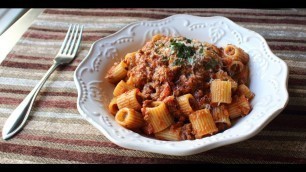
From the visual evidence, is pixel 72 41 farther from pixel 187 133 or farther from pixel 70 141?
pixel 187 133

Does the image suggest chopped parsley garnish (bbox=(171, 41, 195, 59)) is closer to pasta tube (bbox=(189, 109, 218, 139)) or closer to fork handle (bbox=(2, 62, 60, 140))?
pasta tube (bbox=(189, 109, 218, 139))

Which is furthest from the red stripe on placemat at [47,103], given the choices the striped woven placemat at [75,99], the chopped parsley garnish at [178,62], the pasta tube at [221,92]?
the pasta tube at [221,92]

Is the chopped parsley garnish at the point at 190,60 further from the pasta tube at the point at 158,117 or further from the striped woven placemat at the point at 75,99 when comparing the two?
the striped woven placemat at the point at 75,99

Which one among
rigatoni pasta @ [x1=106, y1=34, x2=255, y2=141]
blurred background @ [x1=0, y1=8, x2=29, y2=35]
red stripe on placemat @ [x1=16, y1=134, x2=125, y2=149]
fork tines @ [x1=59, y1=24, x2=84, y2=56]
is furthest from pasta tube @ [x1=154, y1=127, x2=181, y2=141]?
blurred background @ [x1=0, y1=8, x2=29, y2=35]

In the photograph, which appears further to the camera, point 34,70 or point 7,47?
point 7,47

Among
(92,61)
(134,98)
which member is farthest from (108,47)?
(134,98)

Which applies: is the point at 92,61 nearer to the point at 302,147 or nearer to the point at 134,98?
the point at 134,98

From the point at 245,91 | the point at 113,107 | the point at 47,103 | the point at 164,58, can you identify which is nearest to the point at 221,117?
the point at 245,91
